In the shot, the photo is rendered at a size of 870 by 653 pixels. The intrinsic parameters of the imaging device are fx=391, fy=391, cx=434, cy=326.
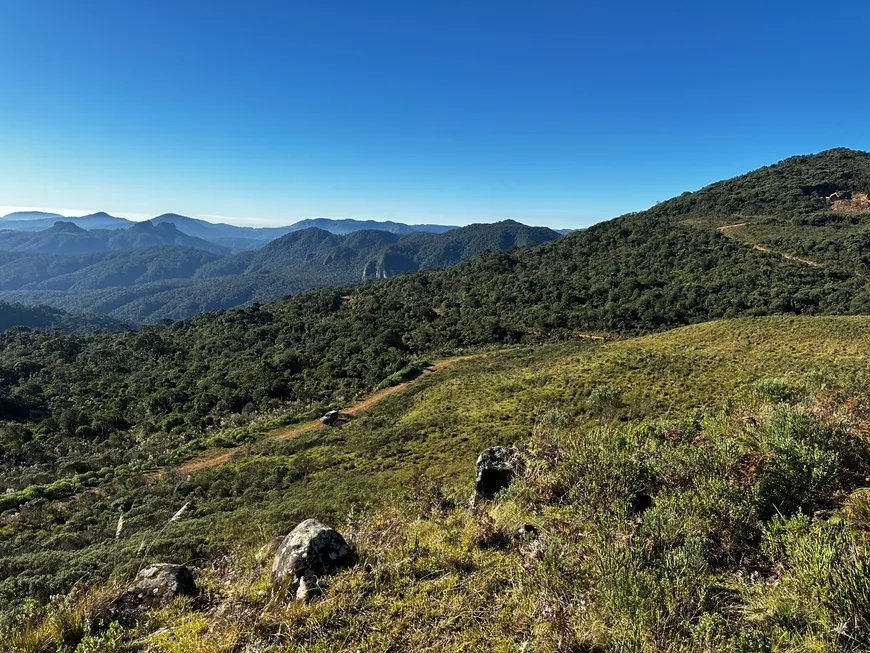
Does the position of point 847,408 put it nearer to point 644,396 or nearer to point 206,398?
point 644,396

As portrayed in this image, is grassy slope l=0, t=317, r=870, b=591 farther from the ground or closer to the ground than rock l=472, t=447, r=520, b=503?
closer to the ground

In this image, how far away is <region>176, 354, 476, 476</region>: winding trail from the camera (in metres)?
24.4

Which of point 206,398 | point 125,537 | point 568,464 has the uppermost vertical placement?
point 568,464

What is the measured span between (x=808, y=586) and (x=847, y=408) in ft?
15.6

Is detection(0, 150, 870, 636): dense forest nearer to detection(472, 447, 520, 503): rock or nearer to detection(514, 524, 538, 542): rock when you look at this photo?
detection(472, 447, 520, 503): rock

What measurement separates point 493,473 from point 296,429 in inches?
1040

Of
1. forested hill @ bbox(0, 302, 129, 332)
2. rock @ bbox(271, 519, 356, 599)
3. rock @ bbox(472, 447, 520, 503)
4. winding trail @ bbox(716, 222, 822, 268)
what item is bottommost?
forested hill @ bbox(0, 302, 129, 332)

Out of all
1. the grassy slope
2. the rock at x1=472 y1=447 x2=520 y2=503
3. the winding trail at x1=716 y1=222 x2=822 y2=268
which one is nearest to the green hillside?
the grassy slope

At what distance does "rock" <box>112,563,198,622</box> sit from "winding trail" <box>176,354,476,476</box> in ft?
68.2

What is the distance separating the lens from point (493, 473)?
320 inches

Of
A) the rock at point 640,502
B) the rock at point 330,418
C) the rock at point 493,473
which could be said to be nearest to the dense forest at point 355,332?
the rock at point 330,418

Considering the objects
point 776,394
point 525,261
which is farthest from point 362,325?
point 776,394

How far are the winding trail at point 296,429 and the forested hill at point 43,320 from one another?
16286 cm

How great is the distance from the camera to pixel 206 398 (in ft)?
145
